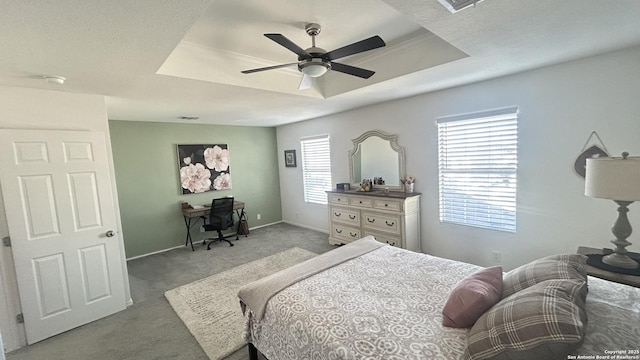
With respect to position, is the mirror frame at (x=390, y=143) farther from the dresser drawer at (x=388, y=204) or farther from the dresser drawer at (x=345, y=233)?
the dresser drawer at (x=345, y=233)

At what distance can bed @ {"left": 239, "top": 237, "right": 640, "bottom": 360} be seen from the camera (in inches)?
39.4

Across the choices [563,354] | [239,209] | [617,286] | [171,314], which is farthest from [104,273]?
[617,286]

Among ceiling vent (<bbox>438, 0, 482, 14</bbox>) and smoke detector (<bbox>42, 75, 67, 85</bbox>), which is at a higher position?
ceiling vent (<bbox>438, 0, 482, 14</bbox>)

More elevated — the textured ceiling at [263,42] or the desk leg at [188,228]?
the textured ceiling at [263,42]

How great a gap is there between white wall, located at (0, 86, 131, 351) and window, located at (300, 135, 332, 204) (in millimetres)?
3584

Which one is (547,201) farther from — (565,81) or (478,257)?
(565,81)

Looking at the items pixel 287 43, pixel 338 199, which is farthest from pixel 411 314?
pixel 338 199

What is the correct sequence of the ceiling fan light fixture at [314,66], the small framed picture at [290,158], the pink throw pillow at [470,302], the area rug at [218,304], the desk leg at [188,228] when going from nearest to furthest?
the pink throw pillow at [470,302] → the ceiling fan light fixture at [314,66] → the area rug at [218,304] → the desk leg at [188,228] → the small framed picture at [290,158]

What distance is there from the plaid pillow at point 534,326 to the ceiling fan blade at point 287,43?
1.84 metres

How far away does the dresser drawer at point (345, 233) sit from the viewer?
420 cm

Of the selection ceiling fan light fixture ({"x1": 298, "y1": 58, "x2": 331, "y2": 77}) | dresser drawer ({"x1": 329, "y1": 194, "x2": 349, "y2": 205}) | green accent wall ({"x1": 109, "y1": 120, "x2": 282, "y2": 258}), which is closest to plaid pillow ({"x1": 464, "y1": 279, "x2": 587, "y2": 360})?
ceiling fan light fixture ({"x1": 298, "y1": 58, "x2": 331, "y2": 77})

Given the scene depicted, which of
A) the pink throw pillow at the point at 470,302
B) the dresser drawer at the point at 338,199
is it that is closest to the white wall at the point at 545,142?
the dresser drawer at the point at 338,199

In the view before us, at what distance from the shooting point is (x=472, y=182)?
10.8 ft

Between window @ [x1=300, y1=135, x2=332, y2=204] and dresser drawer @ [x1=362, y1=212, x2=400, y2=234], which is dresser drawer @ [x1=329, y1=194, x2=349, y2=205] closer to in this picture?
dresser drawer @ [x1=362, y1=212, x2=400, y2=234]
